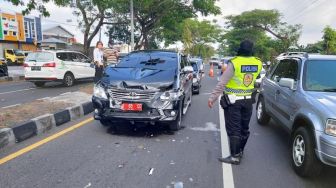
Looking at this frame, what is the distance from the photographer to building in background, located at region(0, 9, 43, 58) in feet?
145

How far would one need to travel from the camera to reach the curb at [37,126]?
5371 millimetres

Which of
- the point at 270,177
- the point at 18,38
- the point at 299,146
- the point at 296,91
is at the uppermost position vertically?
the point at 18,38

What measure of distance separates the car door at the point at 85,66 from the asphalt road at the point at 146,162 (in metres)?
9.76

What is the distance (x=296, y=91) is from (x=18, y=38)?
49.3 m

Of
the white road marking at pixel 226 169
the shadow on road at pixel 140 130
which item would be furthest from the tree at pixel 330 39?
the shadow on road at pixel 140 130

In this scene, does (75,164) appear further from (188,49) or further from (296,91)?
(188,49)

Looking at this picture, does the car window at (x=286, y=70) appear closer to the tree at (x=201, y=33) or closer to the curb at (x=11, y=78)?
the curb at (x=11, y=78)

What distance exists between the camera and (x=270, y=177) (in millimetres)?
4383

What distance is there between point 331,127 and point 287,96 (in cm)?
164

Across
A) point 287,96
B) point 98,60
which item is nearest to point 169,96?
point 287,96

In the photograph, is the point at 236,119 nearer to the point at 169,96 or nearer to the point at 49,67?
the point at 169,96

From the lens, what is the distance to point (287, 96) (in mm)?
5453

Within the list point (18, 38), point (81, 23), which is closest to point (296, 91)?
point (81, 23)

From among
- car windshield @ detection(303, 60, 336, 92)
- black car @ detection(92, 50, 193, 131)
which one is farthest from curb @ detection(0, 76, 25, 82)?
car windshield @ detection(303, 60, 336, 92)
